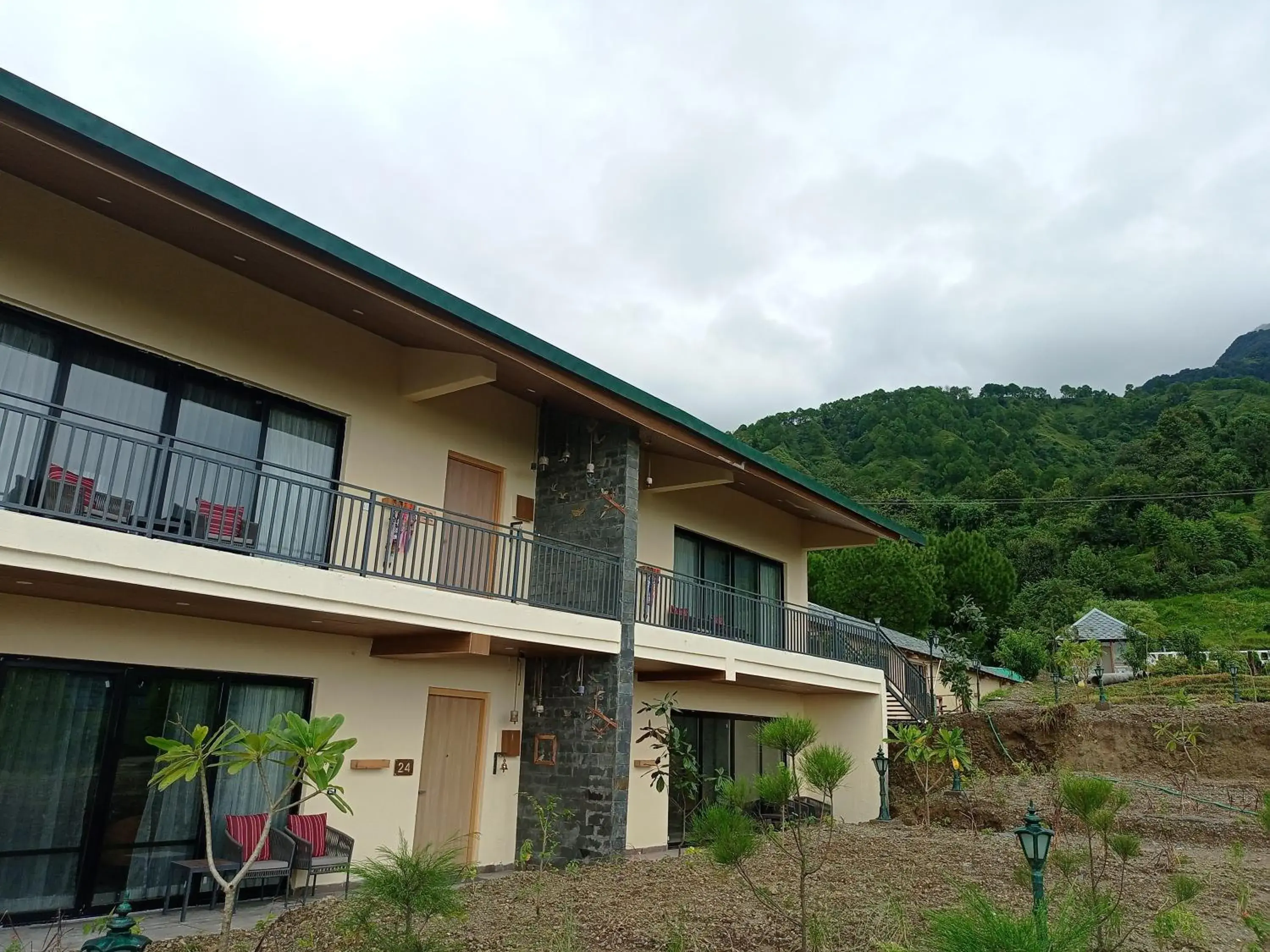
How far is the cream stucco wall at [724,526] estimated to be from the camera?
13.6 metres

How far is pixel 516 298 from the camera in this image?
5088 centimetres

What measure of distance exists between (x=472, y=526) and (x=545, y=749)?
3236 mm

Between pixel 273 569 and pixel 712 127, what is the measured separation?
1313 cm

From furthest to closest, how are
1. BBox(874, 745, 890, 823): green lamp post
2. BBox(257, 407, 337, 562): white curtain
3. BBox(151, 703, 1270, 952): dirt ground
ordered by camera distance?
BBox(874, 745, 890, 823): green lamp post < BBox(257, 407, 337, 562): white curtain < BBox(151, 703, 1270, 952): dirt ground

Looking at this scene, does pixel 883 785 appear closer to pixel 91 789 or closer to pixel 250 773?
pixel 250 773

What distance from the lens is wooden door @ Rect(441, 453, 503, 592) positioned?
10195 millimetres

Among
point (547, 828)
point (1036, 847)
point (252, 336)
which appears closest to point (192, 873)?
point (547, 828)

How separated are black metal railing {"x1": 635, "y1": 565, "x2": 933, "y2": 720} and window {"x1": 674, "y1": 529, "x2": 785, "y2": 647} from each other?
0.02m

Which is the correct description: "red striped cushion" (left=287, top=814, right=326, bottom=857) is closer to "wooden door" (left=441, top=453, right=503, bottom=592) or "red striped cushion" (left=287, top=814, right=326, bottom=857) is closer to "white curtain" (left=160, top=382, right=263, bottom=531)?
"wooden door" (left=441, top=453, right=503, bottom=592)

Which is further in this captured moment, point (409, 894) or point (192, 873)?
point (192, 873)

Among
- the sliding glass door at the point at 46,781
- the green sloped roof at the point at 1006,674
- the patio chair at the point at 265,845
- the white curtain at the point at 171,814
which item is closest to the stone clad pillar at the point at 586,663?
the patio chair at the point at 265,845

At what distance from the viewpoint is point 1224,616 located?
36969mm

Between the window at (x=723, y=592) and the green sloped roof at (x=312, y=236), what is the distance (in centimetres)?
251

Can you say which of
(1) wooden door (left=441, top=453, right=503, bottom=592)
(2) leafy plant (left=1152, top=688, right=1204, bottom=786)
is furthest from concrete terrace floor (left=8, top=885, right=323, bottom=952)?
(2) leafy plant (left=1152, top=688, right=1204, bottom=786)
